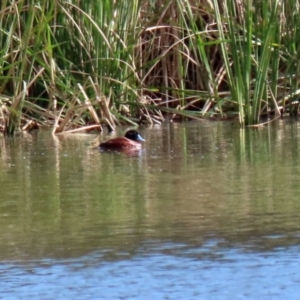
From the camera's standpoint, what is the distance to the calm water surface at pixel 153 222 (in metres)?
3.65

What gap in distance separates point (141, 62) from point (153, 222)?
18.0 ft

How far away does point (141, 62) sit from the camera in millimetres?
10070

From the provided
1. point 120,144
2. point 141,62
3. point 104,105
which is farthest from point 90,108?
point 120,144

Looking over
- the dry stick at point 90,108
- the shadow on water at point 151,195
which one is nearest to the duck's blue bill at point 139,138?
the shadow on water at point 151,195

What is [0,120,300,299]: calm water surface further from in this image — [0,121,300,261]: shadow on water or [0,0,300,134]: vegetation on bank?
[0,0,300,134]: vegetation on bank

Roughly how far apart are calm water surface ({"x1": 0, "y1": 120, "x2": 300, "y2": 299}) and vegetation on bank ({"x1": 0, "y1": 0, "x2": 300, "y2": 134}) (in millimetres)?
1198

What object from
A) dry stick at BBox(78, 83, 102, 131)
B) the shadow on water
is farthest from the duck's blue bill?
dry stick at BBox(78, 83, 102, 131)

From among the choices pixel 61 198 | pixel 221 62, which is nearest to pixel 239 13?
pixel 221 62

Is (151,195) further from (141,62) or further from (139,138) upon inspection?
(141,62)

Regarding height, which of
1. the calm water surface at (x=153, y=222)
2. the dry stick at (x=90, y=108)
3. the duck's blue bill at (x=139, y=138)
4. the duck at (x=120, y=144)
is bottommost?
the calm water surface at (x=153, y=222)

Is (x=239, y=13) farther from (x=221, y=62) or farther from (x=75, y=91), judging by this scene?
(x=75, y=91)

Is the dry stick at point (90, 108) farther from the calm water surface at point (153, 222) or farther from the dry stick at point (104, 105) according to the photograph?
the calm water surface at point (153, 222)

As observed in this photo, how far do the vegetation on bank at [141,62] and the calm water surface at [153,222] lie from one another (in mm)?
1198

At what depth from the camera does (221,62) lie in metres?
10.4
